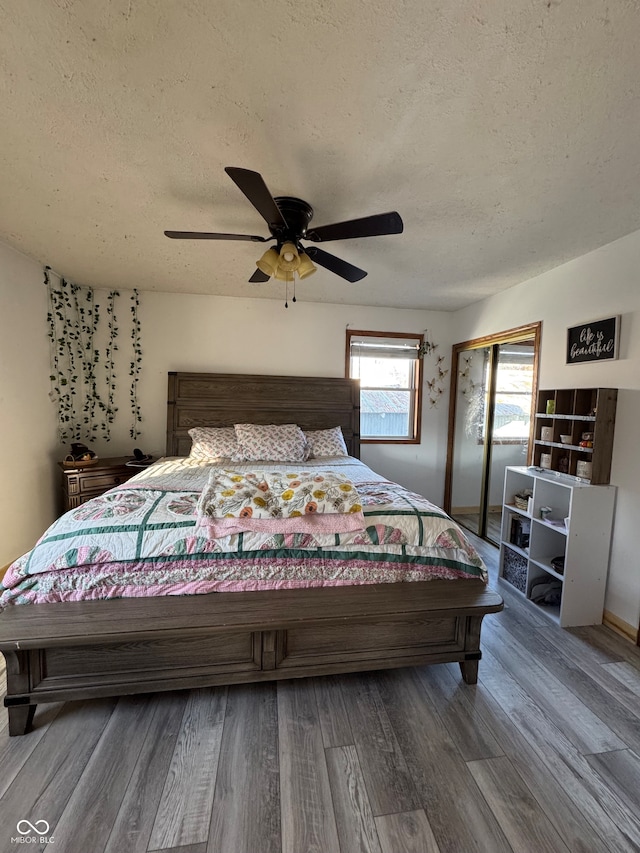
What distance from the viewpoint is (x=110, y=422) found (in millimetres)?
3703

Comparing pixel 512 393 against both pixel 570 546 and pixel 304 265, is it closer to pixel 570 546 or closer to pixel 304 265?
pixel 570 546

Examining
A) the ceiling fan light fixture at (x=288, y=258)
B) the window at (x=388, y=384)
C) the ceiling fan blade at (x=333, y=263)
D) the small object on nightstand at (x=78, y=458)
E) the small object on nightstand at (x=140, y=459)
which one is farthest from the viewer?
the window at (x=388, y=384)

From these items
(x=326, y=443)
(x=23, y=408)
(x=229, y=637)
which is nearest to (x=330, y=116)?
(x=229, y=637)

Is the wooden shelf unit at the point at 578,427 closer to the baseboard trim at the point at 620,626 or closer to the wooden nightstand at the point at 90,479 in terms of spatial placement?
the baseboard trim at the point at 620,626

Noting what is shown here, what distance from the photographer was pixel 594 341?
2.38 m

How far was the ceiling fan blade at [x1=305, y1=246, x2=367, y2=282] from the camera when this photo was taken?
204cm

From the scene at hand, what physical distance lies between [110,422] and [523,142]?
399cm

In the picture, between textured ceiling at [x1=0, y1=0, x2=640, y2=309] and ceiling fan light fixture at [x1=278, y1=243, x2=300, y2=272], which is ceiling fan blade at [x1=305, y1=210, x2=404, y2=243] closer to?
ceiling fan light fixture at [x1=278, y1=243, x2=300, y2=272]

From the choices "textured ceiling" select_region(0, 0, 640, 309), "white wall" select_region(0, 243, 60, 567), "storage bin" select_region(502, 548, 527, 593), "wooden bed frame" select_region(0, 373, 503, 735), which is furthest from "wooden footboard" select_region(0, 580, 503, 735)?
"textured ceiling" select_region(0, 0, 640, 309)

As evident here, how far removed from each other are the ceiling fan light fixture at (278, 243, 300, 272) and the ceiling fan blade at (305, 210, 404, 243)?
12 cm

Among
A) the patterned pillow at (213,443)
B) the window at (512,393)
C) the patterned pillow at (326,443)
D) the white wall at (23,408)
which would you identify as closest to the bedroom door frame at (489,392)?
the window at (512,393)

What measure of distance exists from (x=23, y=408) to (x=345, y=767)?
322cm

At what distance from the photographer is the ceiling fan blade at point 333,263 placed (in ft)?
6.68

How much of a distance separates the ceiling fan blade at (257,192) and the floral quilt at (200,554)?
4.81 ft
